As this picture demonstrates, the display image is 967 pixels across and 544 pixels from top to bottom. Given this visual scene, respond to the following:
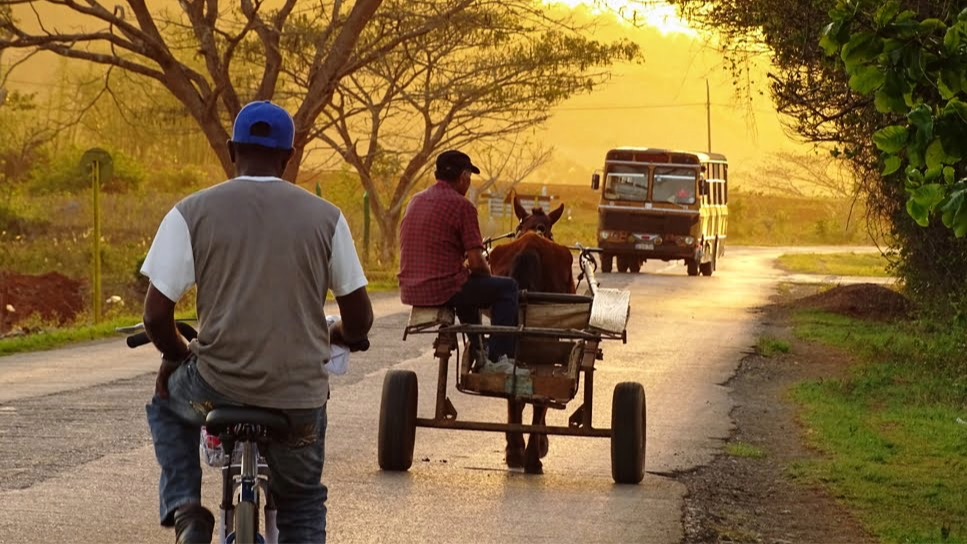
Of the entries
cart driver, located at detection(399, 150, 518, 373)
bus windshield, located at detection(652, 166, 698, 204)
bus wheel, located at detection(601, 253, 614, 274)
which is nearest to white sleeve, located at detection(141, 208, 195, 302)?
cart driver, located at detection(399, 150, 518, 373)

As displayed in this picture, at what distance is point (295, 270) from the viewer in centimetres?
586

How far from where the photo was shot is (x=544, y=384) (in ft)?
37.0

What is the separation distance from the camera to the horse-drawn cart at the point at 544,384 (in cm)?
1128

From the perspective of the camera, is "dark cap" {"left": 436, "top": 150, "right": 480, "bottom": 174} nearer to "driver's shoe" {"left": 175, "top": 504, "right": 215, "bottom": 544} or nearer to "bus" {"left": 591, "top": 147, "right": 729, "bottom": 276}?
"driver's shoe" {"left": 175, "top": 504, "right": 215, "bottom": 544}

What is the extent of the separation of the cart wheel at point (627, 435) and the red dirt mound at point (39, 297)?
23514 mm

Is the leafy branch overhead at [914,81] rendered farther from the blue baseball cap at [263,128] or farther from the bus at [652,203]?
the bus at [652,203]

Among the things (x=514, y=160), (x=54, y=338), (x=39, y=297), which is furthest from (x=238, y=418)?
(x=514, y=160)

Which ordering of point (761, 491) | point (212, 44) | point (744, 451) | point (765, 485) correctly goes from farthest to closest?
point (212, 44), point (744, 451), point (765, 485), point (761, 491)

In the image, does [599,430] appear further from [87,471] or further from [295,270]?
[295,270]

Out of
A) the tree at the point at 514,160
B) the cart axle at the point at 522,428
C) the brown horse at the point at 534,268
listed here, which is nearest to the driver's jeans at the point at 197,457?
the cart axle at the point at 522,428

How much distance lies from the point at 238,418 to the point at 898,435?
1048 centimetres

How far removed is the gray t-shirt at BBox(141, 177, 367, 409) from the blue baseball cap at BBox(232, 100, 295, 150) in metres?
0.17

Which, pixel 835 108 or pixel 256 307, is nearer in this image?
pixel 256 307

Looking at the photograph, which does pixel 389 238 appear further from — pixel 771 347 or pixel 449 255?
pixel 449 255
